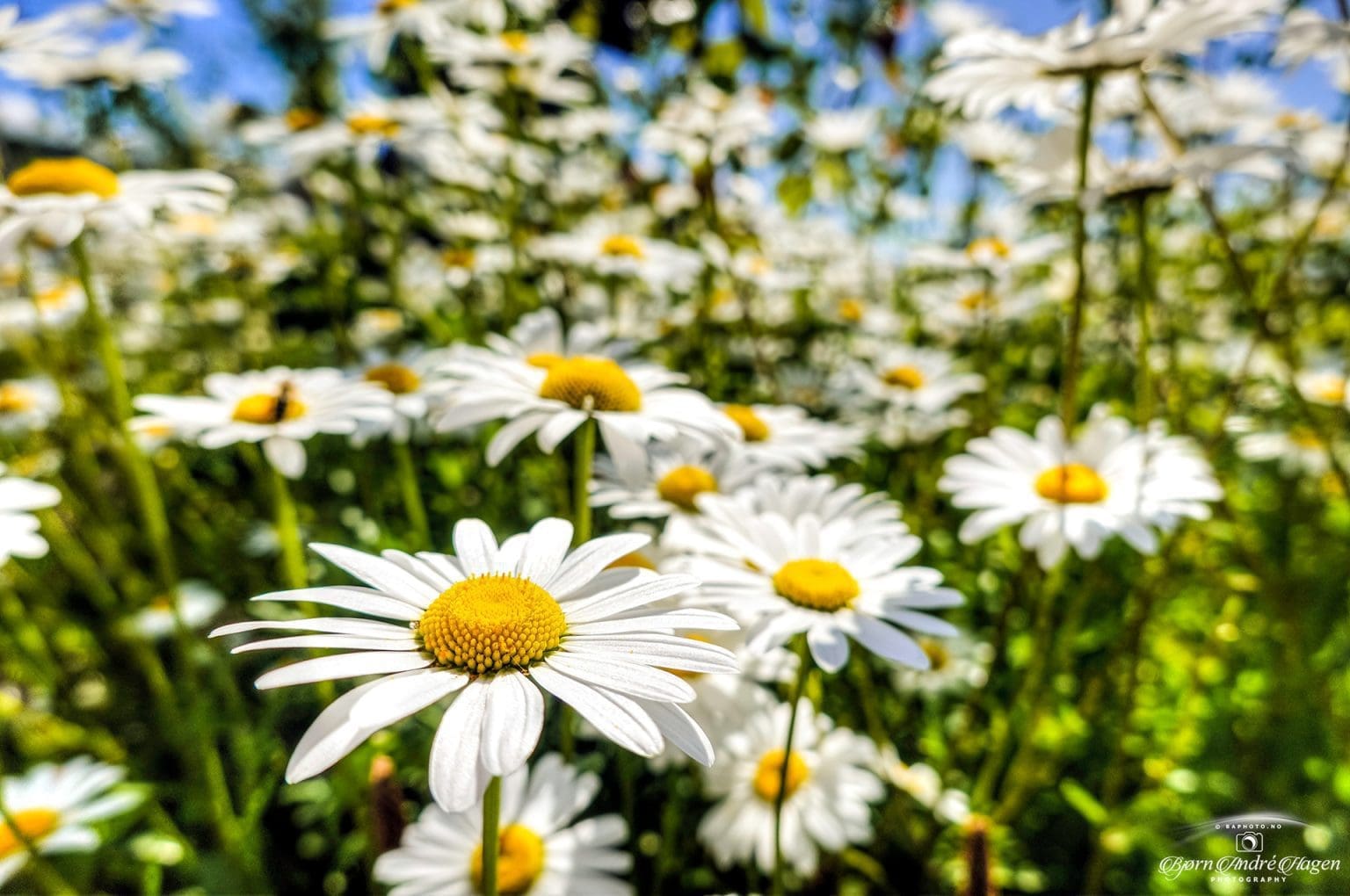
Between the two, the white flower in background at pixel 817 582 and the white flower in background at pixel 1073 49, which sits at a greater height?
the white flower in background at pixel 1073 49

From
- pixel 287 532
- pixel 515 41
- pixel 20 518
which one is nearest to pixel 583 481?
pixel 287 532

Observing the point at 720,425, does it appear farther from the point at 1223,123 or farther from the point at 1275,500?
the point at 1275,500

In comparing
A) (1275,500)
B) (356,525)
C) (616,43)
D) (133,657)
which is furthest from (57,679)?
(1275,500)

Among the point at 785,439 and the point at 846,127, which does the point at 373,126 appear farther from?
the point at 846,127

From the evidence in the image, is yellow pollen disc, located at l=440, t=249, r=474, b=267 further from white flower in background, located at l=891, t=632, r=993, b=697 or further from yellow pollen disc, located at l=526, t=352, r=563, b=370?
white flower in background, located at l=891, t=632, r=993, b=697

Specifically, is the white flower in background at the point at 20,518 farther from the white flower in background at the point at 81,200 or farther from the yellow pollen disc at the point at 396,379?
the yellow pollen disc at the point at 396,379

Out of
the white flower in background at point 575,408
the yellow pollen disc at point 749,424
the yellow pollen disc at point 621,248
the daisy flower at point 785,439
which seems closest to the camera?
the white flower in background at point 575,408

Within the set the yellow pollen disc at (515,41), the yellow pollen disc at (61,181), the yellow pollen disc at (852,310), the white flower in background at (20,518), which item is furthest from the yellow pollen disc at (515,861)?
the yellow pollen disc at (852,310)

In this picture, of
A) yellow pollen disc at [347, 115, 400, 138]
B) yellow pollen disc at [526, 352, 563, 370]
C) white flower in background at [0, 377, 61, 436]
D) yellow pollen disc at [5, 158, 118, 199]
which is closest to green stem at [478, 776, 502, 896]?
yellow pollen disc at [526, 352, 563, 370]
